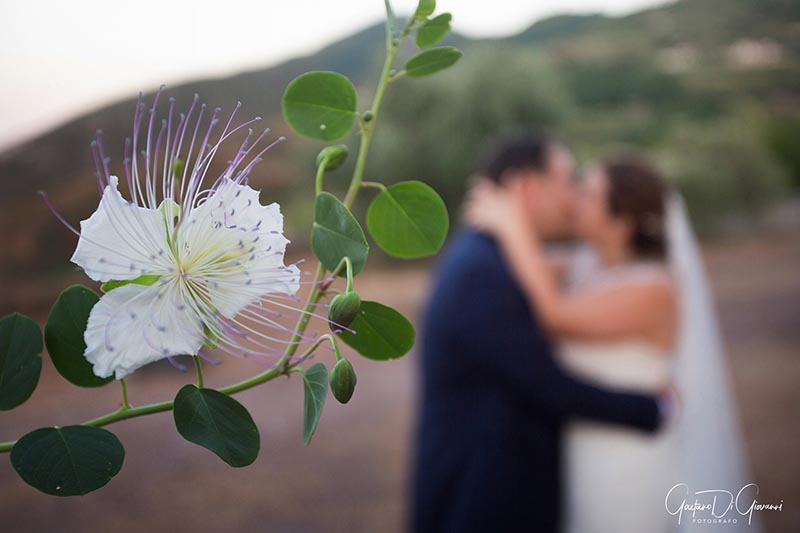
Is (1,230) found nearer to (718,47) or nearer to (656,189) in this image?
(656,189)

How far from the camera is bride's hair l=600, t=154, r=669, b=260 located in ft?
4.95

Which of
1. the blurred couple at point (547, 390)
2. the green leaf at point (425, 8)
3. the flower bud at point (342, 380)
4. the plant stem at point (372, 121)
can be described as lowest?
the blurred couple at point (547, 390)

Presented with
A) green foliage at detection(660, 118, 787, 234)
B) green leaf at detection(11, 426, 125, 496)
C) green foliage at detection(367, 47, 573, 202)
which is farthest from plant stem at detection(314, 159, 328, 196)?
green foliage at detection(660, 118, 787, 234)

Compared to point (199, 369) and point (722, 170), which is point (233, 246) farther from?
point (722, 170)

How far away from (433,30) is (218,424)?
Answer: 0.55 feet

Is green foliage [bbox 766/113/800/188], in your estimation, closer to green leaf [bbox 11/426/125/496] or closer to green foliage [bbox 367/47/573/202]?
green foliage [bbox 367/47/573/202]

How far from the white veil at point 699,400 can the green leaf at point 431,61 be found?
112 cm

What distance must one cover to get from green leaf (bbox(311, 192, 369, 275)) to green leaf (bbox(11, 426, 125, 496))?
0.30ft

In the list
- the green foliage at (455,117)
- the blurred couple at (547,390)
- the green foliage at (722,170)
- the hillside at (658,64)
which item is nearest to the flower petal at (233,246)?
the blurred couple at (547,390)

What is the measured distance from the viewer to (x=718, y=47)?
501 cm

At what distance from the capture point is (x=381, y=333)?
257 millimetres

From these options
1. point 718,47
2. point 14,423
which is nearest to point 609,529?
point 14,423

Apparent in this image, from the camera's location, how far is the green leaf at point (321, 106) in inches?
11.0
